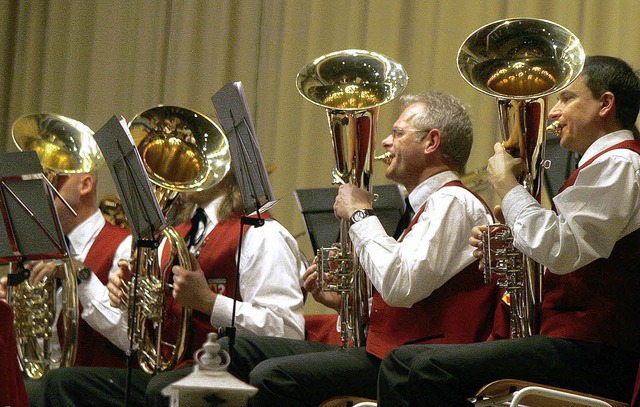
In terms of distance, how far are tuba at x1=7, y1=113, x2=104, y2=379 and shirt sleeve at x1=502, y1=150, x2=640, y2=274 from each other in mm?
2022

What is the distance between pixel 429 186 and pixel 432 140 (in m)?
0.18

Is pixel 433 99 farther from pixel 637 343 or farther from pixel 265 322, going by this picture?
pixel 637 343

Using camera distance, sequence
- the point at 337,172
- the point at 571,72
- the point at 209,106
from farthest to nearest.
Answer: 1. the point at 209,106
2. the point at 337,172
3. the point at 571,72

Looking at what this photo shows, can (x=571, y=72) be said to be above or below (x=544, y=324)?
above

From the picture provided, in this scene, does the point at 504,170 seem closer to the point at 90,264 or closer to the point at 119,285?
the point at 119,285

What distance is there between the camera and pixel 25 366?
14.0ft

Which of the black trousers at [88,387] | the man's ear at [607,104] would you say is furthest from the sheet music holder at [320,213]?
the man's ear at [607,104]

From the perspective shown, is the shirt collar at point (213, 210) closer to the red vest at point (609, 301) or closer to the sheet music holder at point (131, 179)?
the sheet music holder at point (131, 179)

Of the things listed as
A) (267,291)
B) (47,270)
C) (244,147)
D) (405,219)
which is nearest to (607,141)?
(405,219)

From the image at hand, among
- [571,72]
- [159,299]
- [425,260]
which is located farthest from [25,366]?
[571,72]

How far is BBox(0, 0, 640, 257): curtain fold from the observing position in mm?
5289

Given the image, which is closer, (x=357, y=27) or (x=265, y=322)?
(x=265, y=322)

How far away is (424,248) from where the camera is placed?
315 cm

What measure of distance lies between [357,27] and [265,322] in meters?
2.53
